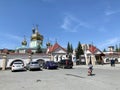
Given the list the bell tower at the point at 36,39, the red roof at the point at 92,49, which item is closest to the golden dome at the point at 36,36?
the bell tower at the point at 36,39

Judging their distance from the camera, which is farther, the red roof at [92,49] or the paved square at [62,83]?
the red roof at [92,49]

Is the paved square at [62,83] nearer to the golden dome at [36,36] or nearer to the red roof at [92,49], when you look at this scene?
the red roof at [92,49]

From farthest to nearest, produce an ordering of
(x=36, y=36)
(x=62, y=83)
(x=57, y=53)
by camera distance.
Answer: (x=36, y=36) → (x=57, y=53) → (x=62, y=83)

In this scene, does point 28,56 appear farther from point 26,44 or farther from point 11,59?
point 26,44

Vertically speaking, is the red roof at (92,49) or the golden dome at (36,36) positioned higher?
the golden dome at (36,36)

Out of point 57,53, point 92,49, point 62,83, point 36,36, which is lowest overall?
point 62,83

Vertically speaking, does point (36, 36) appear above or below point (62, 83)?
Result: above

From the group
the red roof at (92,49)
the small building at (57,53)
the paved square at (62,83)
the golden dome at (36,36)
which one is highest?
the golden dome at (36,36)

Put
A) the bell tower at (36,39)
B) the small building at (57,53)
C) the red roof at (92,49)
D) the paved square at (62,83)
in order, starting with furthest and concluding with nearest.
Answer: the bell tower at (36,39), the red roof at (92,49), the small building at (57,53), the paved square at (62,83)

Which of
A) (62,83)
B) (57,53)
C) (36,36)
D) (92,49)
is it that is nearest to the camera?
(62,83)

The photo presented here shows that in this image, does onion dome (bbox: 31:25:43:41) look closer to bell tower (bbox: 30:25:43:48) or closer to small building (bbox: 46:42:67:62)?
bell tower (bbox: 30:25:43:48)

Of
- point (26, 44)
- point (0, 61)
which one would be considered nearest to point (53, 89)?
point (0, 61)

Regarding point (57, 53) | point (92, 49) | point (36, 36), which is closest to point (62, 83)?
point (57, 53)

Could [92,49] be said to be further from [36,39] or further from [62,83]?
[62,83]
